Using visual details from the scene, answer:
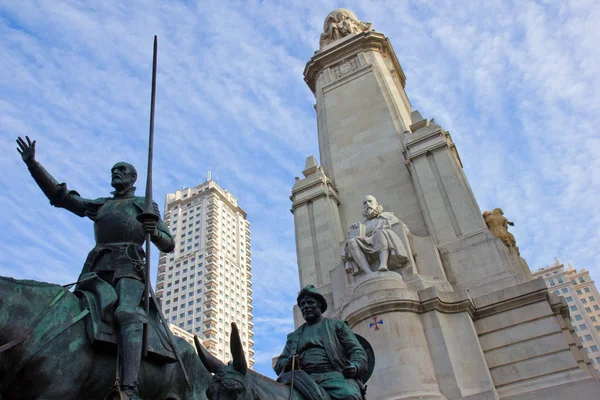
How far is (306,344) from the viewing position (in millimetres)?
5867

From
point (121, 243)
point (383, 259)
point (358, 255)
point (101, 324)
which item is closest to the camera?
point (101, 324)

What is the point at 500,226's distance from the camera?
16.6 m

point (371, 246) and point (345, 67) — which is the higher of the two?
point (345, 67)

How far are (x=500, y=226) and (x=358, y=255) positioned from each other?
5.42 meters

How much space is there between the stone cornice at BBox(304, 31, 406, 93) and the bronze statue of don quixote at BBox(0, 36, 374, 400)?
19.7 meters

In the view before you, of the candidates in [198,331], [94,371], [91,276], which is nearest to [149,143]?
[91,276]

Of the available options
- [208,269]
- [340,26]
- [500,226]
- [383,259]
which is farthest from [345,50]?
[208,269]

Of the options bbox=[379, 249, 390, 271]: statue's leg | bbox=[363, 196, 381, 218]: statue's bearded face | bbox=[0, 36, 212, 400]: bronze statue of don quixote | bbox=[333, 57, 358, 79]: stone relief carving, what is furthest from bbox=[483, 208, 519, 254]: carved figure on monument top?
Answer: bbox=[0, 36, 212, 400]: bronze statue of don quixote

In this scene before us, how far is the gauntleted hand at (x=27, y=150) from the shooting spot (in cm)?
604

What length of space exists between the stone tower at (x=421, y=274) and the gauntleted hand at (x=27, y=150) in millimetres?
8969

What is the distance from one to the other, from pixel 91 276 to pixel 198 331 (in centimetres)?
8874

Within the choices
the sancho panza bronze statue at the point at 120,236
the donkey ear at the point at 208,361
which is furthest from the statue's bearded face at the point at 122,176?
the donkey ear at the point at 208,361

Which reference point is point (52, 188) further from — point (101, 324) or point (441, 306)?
point (441, 306)

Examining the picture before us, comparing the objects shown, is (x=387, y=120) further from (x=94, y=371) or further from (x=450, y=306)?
(x=94, y=371)
